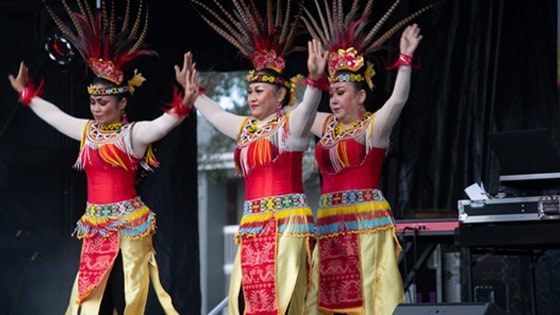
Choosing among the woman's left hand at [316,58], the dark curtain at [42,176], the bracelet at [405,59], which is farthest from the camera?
the dark curtain at [42,176]

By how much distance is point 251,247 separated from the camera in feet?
18.4

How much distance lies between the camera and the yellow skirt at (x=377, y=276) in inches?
224

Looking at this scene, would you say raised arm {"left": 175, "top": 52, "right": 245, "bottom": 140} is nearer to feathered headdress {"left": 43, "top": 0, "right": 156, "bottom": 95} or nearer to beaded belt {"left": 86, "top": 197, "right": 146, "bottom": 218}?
feathered headdress {"left": 43, "top": 0, "right": 156, "bottom": 95}

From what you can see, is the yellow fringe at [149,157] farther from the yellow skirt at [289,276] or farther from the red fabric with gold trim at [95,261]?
the yellow skirt at [289,276]

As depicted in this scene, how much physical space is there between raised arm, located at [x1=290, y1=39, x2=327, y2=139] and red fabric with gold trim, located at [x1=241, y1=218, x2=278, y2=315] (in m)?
0.48

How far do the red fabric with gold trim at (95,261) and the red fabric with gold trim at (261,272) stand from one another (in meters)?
0.76

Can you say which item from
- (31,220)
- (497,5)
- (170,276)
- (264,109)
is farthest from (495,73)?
(31,220)

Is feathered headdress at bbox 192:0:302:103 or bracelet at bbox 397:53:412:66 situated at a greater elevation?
feathered headdress at bbox 192:0:302:103

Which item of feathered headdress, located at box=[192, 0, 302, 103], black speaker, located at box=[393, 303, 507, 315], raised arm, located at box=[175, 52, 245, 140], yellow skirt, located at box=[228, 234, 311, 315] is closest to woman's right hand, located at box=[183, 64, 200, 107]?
raised arm, located at box=[175, 52, 245, 140]

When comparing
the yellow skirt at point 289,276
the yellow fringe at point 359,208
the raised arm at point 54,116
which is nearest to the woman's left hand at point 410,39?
the yellow fringe at point 359,208

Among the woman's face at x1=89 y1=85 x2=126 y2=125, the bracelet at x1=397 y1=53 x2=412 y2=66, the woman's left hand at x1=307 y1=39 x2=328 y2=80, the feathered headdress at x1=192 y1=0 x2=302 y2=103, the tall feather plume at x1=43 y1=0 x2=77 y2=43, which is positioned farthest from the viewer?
the tall feather plume at x1=43 y1=0 x2=77 y2=43

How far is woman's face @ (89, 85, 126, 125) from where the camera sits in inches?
241

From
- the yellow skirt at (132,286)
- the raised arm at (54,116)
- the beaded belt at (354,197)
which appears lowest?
the yellow skirt at (132,286)

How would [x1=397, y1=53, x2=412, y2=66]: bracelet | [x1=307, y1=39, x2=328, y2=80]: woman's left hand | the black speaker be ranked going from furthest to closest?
[x1=397, y1=53, x2=412, y2=66]: bracelet < [x1=307, y1=39, x2=328, y2=80]: woman's left hand < the black speaker
